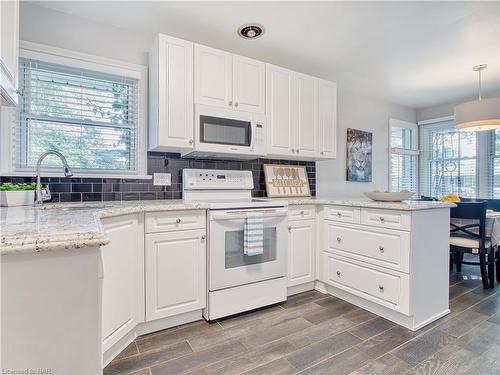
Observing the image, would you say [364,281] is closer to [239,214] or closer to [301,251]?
[301,251]

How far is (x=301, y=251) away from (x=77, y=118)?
2285 mm

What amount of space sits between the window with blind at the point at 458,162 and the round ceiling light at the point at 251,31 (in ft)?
12.5

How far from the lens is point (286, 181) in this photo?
3.18 metres

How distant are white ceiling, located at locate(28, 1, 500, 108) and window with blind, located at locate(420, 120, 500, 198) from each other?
1.16m

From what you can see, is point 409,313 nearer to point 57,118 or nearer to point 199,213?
point 199,213

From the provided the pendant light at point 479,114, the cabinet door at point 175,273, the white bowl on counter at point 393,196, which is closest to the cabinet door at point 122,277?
the cabinet door at point 175,273

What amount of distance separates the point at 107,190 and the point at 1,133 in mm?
786

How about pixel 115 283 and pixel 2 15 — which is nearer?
pixel 2 15

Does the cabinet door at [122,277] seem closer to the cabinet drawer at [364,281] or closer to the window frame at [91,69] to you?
the window frame at [91,69]

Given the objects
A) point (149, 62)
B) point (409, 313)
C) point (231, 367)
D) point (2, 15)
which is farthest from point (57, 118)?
point (409, 313)

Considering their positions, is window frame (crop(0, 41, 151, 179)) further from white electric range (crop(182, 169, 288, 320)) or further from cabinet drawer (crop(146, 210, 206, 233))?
cabinet drawer (crop(146, 210, 206, 233))

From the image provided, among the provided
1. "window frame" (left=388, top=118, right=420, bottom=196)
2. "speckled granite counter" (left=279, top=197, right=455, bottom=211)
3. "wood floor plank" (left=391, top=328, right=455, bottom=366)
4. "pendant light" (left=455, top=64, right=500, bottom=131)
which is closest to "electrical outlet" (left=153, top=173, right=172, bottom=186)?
"speckled granite counter" (left=279, top=197, right=455, bottom=211)

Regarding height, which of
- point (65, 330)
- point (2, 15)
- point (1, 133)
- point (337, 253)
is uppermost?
point (2, 15)

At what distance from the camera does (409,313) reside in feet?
6.54
